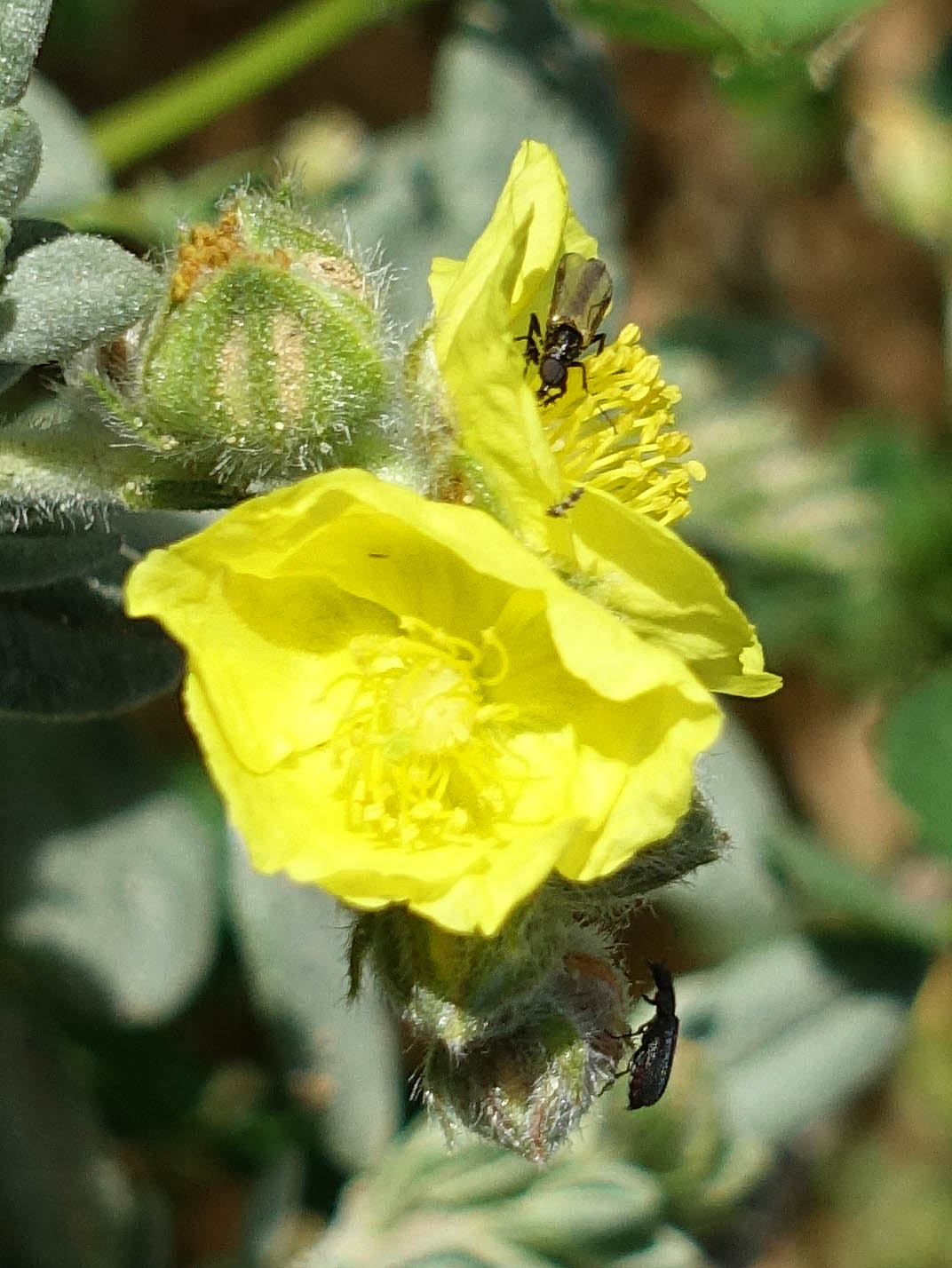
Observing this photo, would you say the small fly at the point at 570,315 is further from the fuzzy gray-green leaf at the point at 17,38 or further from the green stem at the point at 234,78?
the green stem at the point at 234,78

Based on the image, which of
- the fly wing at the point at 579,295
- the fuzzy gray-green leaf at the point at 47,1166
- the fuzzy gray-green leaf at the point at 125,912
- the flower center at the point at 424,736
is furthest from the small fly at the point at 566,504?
the fuzzy gray-green leaf at the point at 47,1166

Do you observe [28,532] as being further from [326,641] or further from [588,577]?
[588,577]

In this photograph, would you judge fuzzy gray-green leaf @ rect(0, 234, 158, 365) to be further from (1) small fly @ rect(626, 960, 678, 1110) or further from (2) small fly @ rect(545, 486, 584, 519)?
(1) small fly @ rect(626, 960, 678, 1110)

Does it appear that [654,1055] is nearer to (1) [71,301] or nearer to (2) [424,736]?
(2) [424,736]

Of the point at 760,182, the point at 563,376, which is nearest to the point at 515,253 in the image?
the point at 563,376

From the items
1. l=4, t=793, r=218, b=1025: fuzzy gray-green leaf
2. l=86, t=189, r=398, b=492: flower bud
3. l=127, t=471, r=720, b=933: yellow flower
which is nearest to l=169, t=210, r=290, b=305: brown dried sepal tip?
l=86, t=189, r=398, b=492: flower bud

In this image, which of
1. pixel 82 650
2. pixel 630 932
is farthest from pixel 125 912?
pixel 630 932
